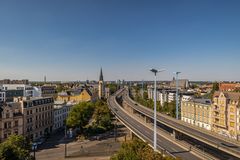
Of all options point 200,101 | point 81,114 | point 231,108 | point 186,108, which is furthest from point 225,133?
point 81,114

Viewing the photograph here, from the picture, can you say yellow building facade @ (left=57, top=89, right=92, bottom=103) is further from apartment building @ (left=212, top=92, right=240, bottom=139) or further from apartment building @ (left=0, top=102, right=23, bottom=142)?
apartment building @ (left=212, top=92, right=240, bottom=139)

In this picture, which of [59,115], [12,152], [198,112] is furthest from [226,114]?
[12,152]

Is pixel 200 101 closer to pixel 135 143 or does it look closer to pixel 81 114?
pixel 81 114

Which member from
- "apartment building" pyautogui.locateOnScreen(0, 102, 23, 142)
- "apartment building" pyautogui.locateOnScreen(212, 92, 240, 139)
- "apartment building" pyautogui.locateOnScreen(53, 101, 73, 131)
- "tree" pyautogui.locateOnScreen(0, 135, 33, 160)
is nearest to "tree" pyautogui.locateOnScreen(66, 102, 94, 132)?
"apartment building" pyautogui.locateOnScreen(53, 101, 73, 131)

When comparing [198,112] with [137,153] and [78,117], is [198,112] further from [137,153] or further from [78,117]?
[137,153]

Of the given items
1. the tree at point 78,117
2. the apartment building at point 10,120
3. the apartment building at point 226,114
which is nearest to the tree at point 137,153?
the apartment building at point 10,120

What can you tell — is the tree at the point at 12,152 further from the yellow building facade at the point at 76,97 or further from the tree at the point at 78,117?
the yellow building facade at the point at 76,97
